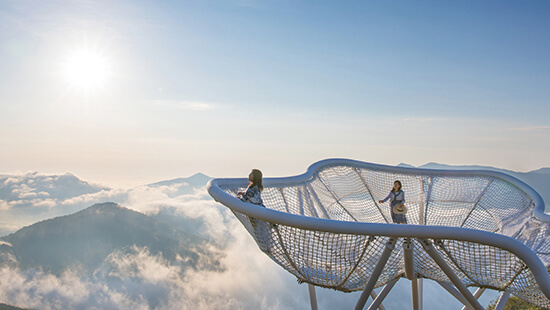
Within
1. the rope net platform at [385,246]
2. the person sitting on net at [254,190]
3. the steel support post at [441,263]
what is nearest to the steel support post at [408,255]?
the rope net platform at [385,246]

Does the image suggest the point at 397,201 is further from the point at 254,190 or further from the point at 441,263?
the point at 441,263

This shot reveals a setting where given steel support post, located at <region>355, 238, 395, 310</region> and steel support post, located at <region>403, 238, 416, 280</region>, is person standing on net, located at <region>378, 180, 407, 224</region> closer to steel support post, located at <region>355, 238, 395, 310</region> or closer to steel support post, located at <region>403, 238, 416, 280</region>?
steel support post, located at <region>355, 238, 395, 310</region>

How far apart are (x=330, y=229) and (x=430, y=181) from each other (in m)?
8.79

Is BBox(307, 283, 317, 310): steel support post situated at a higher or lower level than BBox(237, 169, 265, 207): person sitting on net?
lower

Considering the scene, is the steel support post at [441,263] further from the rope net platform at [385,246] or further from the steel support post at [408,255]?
the steel support post at [408,255]

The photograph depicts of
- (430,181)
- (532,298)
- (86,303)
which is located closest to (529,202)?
(430,181)

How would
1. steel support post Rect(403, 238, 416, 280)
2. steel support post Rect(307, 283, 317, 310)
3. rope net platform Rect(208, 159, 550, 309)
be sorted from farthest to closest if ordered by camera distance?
steel support post Rect(307, 283, 317, 310) < steel support post Rect(403, 238, 416, 280) < rope net platform Rect(208, 159, 550, 309)

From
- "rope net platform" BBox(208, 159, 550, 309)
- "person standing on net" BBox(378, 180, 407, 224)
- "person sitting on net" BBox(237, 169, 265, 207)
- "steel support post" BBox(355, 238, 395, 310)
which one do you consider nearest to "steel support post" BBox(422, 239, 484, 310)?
"rope net platform" BBox(208, 159, 550, 309)

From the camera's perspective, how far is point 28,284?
623 feet

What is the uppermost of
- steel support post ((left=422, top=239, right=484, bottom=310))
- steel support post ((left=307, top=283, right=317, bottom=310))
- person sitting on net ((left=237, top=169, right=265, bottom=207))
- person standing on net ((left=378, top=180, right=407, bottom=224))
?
person sitting on net ((left=237, top=169, right=265, bottom=207))

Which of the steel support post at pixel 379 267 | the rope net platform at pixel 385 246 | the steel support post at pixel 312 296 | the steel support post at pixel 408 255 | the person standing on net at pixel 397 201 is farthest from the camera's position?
the person standing on net at pixel 397 201

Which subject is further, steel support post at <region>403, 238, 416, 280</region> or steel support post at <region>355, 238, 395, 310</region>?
steel support post at <region>403, 238, 416, 280</region>

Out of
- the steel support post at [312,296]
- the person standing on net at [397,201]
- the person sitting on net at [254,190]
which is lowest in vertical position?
the steel support post at [312,296]

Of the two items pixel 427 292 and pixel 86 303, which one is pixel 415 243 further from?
pixel 86 303
